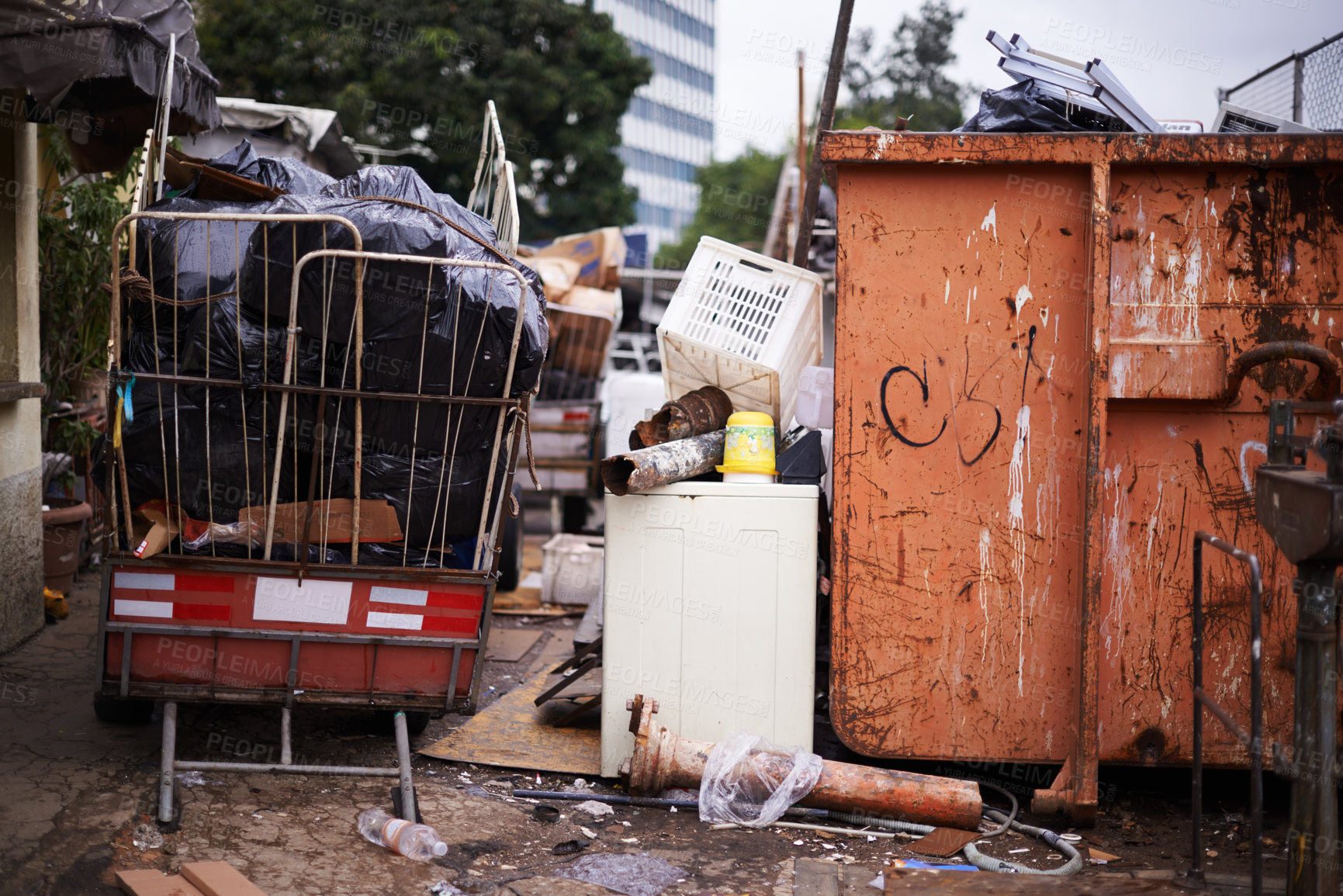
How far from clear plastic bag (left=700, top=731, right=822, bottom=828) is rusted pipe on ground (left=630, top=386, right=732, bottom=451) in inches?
47.9

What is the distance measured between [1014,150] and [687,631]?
6.56ft

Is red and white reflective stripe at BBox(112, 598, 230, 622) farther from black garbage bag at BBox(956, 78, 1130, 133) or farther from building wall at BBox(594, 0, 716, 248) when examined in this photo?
building wall at BBox(594, 0, 716, 248)

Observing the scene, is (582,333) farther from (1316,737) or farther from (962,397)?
(1316,737)

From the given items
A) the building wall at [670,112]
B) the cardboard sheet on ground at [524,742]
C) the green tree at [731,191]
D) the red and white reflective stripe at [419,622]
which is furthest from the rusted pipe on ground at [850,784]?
the building wall at [670,112]

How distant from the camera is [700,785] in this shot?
3.33m

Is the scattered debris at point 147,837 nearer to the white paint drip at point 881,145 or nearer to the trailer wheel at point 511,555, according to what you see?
the white paint drip at point 881,145

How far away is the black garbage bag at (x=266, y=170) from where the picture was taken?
12.3ft

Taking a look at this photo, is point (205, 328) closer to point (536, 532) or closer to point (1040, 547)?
point (1040, 547)

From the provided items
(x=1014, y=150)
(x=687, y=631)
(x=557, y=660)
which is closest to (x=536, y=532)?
A: (x=557, y=660)

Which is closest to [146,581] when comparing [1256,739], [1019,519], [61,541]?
[1019,519]

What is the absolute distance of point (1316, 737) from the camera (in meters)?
2.37

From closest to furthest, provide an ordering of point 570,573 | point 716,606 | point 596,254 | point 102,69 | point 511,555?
point 716,606
point 102,69
point 570,573
point 511,555
point 596,254

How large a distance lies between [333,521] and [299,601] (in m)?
0.29

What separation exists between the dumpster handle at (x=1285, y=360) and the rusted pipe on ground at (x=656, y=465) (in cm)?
179
